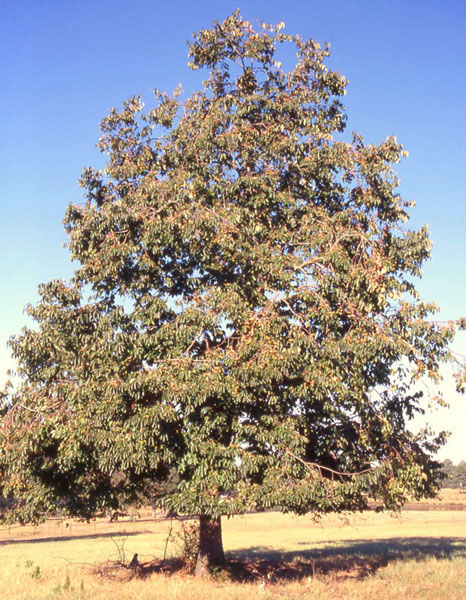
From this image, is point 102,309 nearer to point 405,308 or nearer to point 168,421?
point 168,421

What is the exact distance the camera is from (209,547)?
682 inches

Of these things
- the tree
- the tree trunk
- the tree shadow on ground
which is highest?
the tree

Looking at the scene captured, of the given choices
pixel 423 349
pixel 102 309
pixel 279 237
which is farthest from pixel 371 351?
pixel 102 309

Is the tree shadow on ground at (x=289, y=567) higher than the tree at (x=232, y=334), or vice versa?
the tree at (x=232, y=334)

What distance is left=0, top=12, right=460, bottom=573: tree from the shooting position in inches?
537

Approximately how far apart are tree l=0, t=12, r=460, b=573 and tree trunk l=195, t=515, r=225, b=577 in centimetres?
6

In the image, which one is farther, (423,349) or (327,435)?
(327,435)

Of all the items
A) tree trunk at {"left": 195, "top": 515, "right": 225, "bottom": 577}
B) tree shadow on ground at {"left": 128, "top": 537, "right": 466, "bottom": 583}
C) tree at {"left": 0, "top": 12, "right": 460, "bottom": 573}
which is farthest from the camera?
tree shadow on ground at {"left": 128, "top": 537, "right": 466, "bottom": 583}

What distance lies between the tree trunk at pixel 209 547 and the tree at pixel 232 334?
0.06 metres

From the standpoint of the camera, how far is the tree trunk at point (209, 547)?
17172 millimetres

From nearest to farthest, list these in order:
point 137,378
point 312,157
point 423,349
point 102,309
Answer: point 137,378 → point 423,349 → point 102,309 → point 312,157

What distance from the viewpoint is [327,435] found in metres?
15.9

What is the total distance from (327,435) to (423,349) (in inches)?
141

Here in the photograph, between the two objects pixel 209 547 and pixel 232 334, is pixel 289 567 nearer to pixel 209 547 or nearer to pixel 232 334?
pixel 209 547
